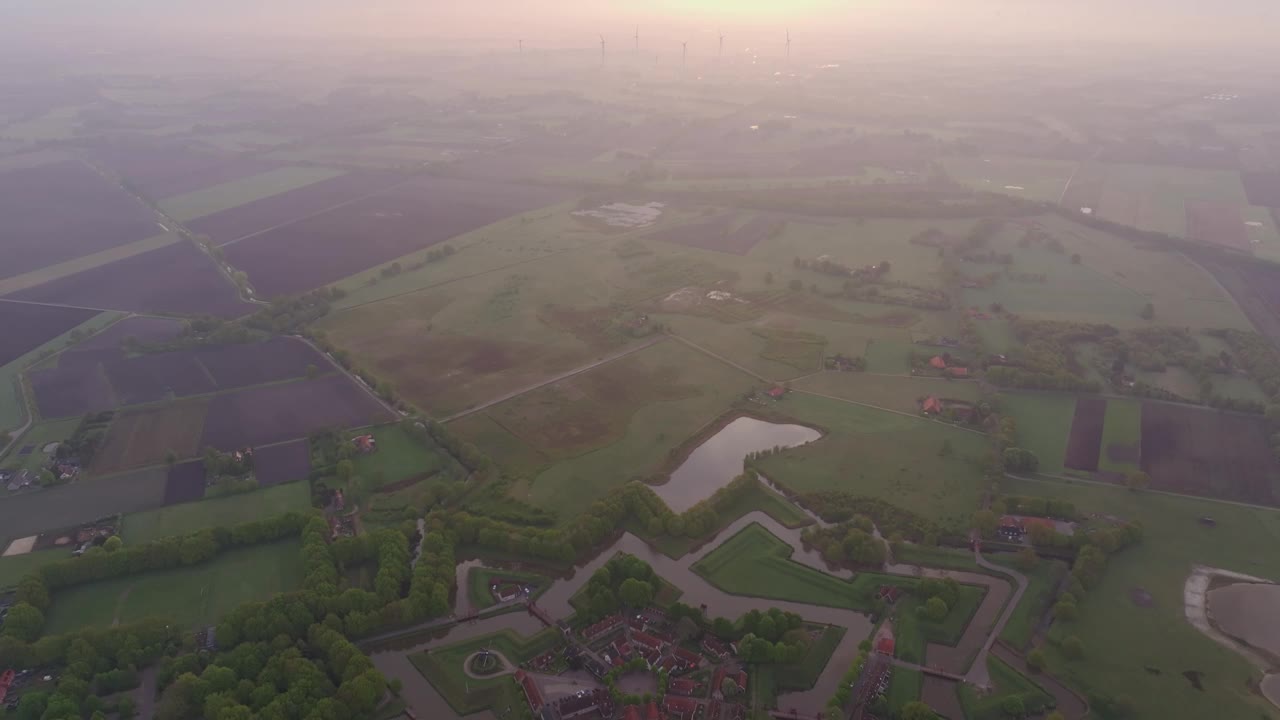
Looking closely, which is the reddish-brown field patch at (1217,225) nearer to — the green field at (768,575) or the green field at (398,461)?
the green field at (768,575)

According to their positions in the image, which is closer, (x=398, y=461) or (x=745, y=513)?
(x=745, y=513)

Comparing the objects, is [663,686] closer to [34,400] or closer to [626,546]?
[626,546]

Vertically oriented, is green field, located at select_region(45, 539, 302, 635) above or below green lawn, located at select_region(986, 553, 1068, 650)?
above

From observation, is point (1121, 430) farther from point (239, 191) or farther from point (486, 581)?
point (239, 191)

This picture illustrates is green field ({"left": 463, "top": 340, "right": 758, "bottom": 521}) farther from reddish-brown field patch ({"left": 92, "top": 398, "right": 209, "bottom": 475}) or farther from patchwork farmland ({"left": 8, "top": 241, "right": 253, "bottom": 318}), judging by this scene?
patchwork farmland ({"left": 8, "top": 241, "right": 253, "bottom": 318})

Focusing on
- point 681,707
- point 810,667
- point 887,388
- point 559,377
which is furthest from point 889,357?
point 681,707

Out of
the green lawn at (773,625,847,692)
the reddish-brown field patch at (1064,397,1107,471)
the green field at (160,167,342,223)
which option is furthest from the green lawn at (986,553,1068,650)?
the green field at (160,167,342,223)
